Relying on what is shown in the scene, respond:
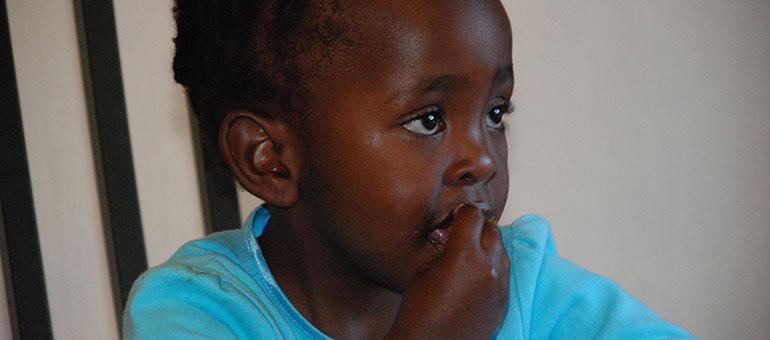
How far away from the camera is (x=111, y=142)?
152 centimetres

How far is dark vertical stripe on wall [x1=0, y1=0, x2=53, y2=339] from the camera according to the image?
5.20ft

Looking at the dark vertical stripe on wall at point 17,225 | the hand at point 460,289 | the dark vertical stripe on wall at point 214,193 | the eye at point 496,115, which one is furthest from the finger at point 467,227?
the dark vertical stripe on wall at point 17,225

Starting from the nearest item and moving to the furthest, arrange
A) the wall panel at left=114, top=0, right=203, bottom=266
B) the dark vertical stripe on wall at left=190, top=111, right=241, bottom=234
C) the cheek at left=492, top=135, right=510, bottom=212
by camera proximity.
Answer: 1. the cheek at left=492, top=135, right=510, bottom=212
2. the dark vertical stripe on wall at left=190, top=111, right=241, bottom=234
3. the wall panel at left=114, top=0, right=203, bottom=266

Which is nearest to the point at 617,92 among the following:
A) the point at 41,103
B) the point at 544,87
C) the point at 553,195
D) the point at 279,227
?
the point at 544,87

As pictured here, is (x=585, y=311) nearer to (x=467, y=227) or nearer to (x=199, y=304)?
(x=467, y=227)

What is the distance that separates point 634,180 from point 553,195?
0.18 m

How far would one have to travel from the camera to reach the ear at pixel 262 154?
90 centimetres

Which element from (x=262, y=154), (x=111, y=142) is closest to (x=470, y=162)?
(x=262, y=154)

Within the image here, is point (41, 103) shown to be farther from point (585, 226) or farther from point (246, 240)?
point (585, 226)

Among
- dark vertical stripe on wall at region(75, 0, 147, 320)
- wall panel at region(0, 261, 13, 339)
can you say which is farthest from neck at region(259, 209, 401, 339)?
wall panel at region(0, 261, 13, 339)

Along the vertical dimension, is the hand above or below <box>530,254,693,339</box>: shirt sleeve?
above

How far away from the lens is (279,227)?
1012 mm

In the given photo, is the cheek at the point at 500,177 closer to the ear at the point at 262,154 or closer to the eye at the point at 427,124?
the eye at the point at 427,124

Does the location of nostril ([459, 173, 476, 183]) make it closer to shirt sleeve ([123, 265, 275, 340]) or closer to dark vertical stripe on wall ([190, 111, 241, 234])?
shirt sleeve ([123, 265, 275, 340])
